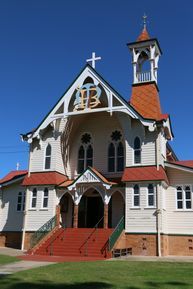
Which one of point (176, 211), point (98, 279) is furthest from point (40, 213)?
point (98, 279)

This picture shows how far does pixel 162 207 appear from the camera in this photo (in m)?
25.0

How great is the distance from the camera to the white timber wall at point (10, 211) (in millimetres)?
30586

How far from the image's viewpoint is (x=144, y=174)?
1000 inches

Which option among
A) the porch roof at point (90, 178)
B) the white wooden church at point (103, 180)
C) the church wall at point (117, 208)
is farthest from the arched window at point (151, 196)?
the church wall at point (117, 208)

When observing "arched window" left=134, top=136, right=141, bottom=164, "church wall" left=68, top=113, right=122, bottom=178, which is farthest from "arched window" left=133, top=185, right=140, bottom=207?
"church wall" left=68, top=113, right=122, bottom=178

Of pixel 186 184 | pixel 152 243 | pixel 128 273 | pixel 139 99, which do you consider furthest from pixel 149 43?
pixel 128 273

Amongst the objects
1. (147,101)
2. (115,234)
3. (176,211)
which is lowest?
(115,234)

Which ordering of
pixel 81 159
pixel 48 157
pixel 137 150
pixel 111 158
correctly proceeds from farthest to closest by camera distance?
pixel 81 159, pixel 111 158, pixel 48 157, pixel 137 150

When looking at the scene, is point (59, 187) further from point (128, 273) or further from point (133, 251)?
point (128, 273)

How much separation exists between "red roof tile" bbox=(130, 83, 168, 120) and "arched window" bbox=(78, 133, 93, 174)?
15.9ft

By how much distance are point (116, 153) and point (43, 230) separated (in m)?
8.24

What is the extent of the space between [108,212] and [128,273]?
15.2 meters

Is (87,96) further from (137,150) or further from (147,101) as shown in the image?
(137,150)

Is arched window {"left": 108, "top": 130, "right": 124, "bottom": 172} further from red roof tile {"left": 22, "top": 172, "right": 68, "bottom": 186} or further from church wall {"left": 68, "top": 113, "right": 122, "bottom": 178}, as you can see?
red roof tile {"left": 22, "top": 172, "right": 68, "bottom": 186}
